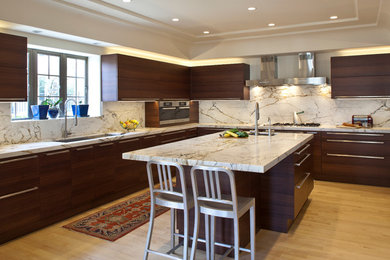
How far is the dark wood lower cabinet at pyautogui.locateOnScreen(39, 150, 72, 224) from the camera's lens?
12.2 feet

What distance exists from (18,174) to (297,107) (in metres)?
4.98

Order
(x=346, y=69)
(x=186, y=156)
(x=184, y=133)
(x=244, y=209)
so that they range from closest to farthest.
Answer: (x=244, y=209) → (x=186, y=156) → (x=346, y=69) → (x=184, y=133)

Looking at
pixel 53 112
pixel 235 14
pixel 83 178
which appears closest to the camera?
pixel 83 178

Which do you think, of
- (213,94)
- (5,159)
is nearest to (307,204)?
(213,94)

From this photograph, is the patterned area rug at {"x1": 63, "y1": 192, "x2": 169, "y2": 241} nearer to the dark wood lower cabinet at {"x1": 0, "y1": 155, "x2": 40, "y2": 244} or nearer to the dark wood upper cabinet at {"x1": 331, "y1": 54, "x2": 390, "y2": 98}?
the dark wood lower cabinet at {"x1": 0, "y1": 155, "x2": 40, "y2": 244}

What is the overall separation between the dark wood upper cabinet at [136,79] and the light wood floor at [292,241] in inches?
79.0

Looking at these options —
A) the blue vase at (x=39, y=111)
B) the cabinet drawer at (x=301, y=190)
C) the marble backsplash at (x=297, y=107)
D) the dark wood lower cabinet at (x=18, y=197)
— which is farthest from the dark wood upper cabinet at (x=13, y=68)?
the marble backsplash at (x=297, y=107)

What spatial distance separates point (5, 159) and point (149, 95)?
2831mm

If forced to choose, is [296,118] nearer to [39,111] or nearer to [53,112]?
[53,112]

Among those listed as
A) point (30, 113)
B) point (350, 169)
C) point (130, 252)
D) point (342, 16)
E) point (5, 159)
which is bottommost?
point (130, 252)

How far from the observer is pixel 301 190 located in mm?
3887

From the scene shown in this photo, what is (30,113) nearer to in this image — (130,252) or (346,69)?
(130,252)

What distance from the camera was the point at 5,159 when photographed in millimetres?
3326

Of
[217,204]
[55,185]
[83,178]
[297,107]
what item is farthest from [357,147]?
[55,185]
